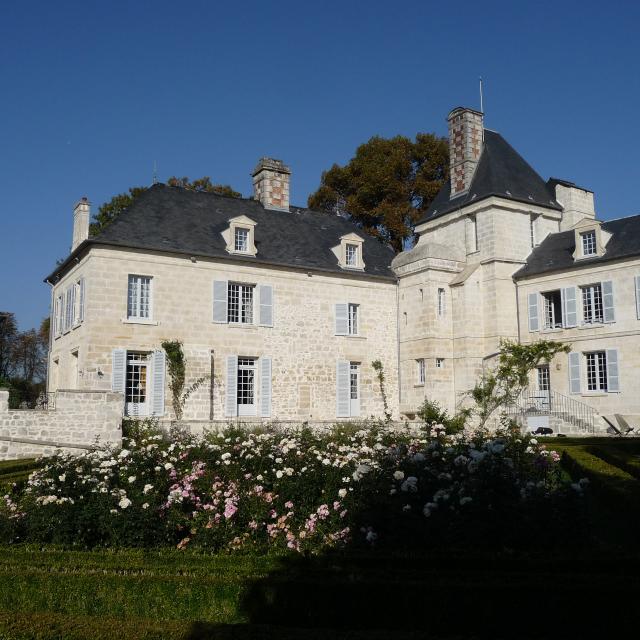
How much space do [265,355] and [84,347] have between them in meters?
5.40

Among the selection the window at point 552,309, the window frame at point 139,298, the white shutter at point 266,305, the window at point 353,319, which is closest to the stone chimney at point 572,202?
the window at point 552,309

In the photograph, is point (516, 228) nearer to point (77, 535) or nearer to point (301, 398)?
point (301, 398)

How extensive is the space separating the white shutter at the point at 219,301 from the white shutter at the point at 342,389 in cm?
428

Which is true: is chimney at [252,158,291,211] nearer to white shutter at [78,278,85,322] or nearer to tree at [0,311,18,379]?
white shutter at [78,278,85,322]

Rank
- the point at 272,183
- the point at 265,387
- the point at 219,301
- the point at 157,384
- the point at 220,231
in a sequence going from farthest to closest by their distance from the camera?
the point at 272,183, the point at 220,231, the point at 265,387, the point at 219,301, the point at 157,384

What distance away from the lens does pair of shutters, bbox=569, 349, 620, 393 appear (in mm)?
21328

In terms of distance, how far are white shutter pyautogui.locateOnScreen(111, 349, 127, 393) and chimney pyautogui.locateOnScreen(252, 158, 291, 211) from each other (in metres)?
8.36

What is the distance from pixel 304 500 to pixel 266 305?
48.3 feet

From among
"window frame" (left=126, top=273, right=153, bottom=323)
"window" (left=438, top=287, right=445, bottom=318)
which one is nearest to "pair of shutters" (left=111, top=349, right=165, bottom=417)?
"window frame" (left=126, top=273, right=153, bottom=323)

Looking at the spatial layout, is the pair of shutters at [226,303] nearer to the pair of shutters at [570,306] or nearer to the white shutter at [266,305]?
the white shutter at [266,305]

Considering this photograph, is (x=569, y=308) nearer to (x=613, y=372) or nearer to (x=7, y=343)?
(x=613, y=372)

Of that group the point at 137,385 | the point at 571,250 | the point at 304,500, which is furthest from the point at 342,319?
the point at 304,500

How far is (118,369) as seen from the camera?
2005cm

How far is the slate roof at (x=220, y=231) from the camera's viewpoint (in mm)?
21234
